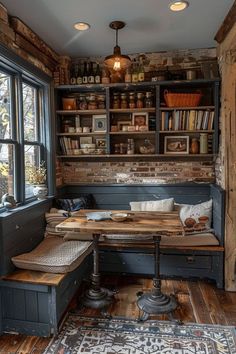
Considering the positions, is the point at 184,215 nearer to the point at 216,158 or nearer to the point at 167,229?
the point at 216,158

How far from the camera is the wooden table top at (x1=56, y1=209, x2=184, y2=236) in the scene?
2.21 m

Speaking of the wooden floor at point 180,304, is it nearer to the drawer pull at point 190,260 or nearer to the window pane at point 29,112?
the drawer pull at point 190,260

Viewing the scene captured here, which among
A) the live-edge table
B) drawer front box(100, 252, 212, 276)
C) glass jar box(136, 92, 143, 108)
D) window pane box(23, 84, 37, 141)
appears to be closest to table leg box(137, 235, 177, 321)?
the live-edge table

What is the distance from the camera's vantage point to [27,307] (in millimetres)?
2199

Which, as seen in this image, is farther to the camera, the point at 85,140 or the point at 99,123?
the point at 85,140

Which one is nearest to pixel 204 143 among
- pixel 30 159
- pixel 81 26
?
pixel 81 26

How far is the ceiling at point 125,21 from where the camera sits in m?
2.34

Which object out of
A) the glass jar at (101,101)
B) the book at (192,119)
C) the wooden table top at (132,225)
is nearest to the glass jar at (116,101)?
the glass jar at (101,101)

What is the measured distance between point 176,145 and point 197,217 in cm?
92

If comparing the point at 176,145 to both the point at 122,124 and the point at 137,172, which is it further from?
the point at 122,124

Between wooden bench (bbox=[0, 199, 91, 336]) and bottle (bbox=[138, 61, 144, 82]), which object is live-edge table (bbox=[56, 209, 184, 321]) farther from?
bottle (bbox=[138, 61, 144, 82])

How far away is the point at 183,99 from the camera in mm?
3248

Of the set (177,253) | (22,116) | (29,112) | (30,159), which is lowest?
(177,253)

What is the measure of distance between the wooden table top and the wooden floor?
79 centimetres
